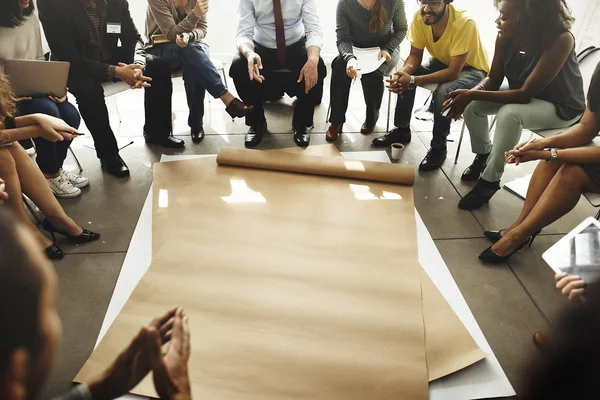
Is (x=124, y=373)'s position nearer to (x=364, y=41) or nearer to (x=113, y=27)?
(x=113, y=27)

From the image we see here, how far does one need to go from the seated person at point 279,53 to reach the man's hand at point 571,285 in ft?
6.20

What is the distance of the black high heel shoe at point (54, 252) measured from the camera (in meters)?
2.01

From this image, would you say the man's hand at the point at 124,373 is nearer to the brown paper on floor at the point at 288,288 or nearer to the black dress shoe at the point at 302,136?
the brown paper on floor at the point at 288,288

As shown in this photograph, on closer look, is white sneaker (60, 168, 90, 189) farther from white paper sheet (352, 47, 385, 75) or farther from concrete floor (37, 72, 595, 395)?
white paper sheet (352, 47, 385, 75)

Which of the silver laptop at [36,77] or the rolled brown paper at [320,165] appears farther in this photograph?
the rolled brown paper at [320,165]

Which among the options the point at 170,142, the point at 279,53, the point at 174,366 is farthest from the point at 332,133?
the point at 174,366

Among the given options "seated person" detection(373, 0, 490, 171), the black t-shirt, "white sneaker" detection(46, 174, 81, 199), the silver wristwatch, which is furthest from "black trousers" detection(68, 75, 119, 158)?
the black t-shirt

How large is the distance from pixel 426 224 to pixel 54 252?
6.24ft

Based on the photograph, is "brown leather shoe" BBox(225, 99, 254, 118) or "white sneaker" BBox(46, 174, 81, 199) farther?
"brown leather shoe" BBox(225, 99, 254, 118)

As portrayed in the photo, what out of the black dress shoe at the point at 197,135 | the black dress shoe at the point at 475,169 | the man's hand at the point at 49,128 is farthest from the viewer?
the black dress shoe at the point at 197,135

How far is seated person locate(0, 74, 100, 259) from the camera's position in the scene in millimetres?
1815

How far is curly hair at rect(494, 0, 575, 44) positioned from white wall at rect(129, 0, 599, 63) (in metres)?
2.17

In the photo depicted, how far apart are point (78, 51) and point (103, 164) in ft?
2.27

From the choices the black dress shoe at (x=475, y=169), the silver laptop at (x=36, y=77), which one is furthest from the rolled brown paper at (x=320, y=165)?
the silver laptop at (x=36, y=77)
